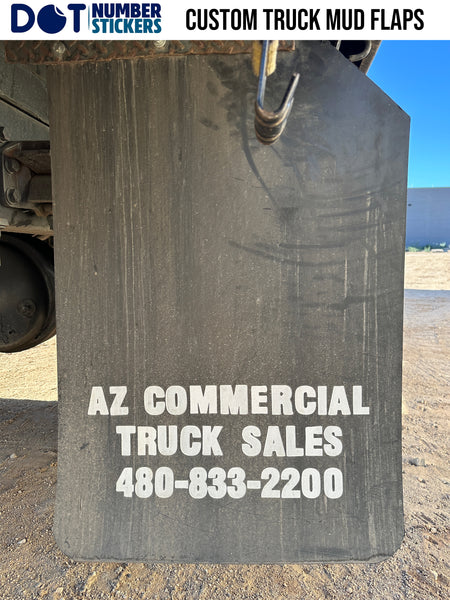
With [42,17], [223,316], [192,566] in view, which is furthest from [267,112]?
[192,566]

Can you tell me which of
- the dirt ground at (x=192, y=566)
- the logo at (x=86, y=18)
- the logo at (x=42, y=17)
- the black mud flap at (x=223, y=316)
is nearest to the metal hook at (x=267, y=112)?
the black mud flap at (x=223, y=316)

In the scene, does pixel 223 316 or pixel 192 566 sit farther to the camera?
pixel 192 566

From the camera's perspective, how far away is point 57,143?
108 centimetres

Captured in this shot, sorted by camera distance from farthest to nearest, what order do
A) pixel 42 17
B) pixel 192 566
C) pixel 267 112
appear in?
pixel 192 566 < pixel 42 17 < pixel 267 112

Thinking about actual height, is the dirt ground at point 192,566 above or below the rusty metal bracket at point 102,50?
below

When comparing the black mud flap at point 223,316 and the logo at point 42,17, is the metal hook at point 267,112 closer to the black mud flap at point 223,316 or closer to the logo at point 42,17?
the black mud flap at point 223,316

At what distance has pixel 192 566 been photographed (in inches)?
62.4

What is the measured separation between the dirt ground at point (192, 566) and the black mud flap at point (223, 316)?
0.52m

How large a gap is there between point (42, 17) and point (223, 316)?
81 centimetres

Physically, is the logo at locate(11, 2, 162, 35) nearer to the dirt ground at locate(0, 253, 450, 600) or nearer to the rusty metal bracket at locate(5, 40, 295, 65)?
the rusty metal bracket at locate(5, 40, 295, 65)

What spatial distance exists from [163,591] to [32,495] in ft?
3.11

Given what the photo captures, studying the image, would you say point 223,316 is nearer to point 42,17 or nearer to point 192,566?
point 42,17

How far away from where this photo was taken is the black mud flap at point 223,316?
1.04 metres

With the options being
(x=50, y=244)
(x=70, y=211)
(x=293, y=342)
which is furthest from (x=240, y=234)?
(x=50, y=244)
